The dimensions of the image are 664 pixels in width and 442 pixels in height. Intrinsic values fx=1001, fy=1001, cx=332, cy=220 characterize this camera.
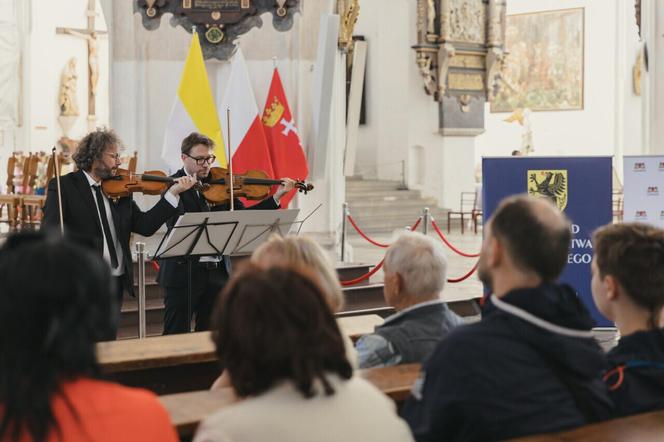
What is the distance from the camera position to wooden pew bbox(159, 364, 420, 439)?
101 inches

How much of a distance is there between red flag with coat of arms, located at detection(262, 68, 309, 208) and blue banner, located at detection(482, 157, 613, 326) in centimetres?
259

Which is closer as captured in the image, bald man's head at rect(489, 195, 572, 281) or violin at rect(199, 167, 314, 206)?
bald man's head at rect(489, 195, 572, 281)

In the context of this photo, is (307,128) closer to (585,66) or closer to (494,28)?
(494,28)

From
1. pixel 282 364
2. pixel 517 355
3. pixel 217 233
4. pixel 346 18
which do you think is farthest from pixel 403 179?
pixel 282 364

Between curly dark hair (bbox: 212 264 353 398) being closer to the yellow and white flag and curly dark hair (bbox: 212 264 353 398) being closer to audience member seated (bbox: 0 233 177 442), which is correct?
audience member seated (bbox: 0 233 177 442)

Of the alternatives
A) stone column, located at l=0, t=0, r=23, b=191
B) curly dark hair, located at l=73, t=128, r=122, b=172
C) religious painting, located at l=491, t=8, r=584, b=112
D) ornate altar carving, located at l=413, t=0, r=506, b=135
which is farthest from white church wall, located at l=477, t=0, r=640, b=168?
curly dark hair, located at l=73, t=128, r=122, b=172

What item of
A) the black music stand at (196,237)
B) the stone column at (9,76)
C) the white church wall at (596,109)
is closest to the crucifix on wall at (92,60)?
the stone column at (9,76)

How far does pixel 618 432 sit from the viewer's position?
254 centimetres

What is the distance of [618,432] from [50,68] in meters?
20.6

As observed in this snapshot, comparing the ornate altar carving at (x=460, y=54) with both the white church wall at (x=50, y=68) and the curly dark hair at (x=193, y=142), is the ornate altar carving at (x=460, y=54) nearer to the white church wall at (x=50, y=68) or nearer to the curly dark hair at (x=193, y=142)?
the white church wall at (x=50, y=68)

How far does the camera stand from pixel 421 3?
19562 millimetres

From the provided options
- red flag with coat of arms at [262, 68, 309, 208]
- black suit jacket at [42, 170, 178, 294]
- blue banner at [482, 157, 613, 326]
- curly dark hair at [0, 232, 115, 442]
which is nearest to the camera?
curly dark hair at [0, 232, 115, 442]

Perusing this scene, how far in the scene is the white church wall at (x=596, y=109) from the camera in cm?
2328

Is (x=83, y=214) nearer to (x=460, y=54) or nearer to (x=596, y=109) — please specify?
(x=460, y=54)
